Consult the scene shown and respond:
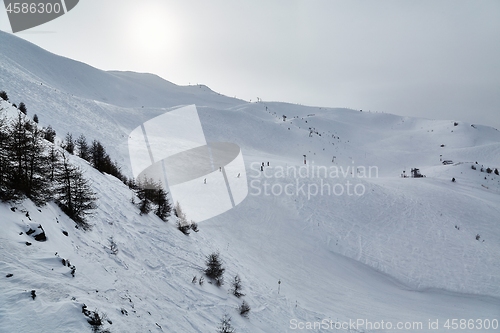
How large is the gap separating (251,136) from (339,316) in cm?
3710

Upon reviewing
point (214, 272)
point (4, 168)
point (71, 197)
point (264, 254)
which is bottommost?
point (264, 254)

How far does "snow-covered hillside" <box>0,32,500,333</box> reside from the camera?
16.5ft

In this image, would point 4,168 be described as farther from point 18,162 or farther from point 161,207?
point 161,207

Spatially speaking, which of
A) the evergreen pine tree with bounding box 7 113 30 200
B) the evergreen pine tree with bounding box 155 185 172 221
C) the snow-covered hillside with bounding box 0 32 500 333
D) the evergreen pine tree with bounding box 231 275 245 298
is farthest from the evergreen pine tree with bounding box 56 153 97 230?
the evergreen pine tree with bounding box 231 275 245 298

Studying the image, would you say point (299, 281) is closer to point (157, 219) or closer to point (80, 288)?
point (157, 219)

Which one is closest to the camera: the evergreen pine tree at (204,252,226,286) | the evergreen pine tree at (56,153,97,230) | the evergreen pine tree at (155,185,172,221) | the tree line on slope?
the tree line on slope

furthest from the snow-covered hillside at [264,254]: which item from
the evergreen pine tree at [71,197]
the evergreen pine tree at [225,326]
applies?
the evergreen pine tree at [71,197]

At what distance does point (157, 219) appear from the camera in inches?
452

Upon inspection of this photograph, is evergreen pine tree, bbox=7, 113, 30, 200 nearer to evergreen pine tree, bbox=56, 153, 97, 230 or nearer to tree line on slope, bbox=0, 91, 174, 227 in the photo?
tree line on slope, bbox=0, 91, 174, 227

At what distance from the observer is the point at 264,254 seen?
15.2 meters

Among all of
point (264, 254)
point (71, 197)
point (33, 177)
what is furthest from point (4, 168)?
point (264, 254)

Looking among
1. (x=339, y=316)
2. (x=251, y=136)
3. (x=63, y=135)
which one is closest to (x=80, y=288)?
(x=339, y=316)

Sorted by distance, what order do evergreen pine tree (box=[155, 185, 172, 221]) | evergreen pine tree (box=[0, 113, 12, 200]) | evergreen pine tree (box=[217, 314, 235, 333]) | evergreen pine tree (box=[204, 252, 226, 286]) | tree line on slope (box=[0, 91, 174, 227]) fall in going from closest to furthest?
evergreen pine tree (box=[0, 113, 12, 200]), tree line on slope (box=[0, 91, 174, 227]), evergreen pine tree (box=[217, 314, 235, 333]), evergreen pine tree (box=[204, 252, 226, 286]), evergreen pine tree (box=[155, 185, 172, 221])

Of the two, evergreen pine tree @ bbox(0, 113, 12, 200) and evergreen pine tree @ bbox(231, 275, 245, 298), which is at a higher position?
evergreen pine tree @ bbox(0, 113, 12, 200)
